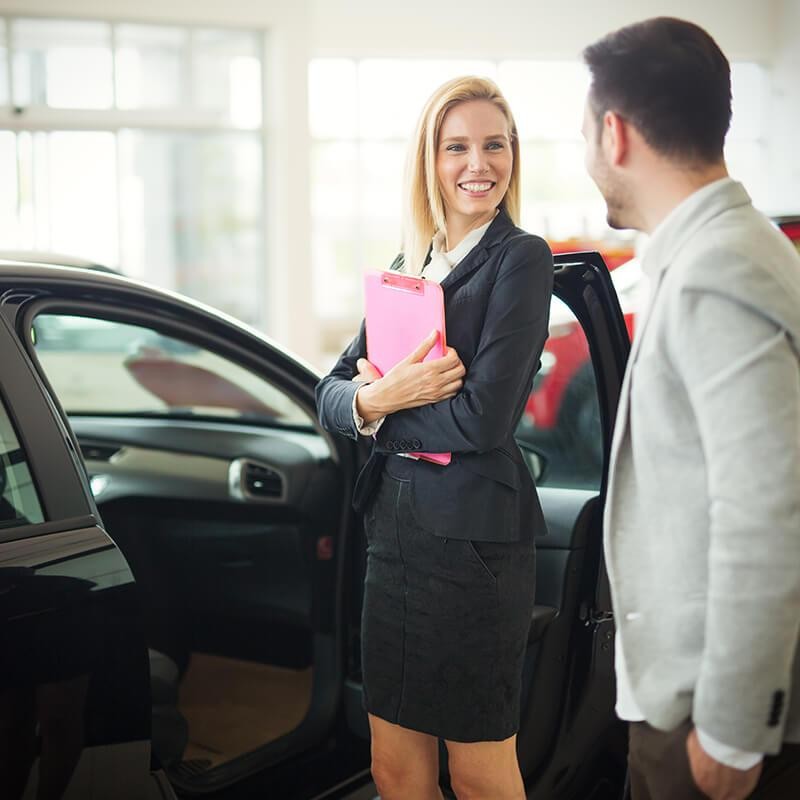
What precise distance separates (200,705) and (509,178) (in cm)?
181

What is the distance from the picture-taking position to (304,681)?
3039 mm

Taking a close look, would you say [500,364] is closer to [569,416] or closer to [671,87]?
[671,87]

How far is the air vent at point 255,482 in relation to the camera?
2.60 m

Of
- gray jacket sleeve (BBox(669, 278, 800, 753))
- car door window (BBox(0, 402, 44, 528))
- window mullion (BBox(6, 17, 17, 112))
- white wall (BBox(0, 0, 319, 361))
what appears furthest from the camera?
white wall (BBox(0, 0, 319, 361))

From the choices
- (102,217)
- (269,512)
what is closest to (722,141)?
(269,512)

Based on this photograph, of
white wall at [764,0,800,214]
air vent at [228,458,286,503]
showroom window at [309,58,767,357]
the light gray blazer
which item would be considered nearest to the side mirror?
air vent at [228,458,286,503]

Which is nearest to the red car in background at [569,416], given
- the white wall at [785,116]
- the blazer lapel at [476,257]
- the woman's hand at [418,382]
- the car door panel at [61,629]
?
the blazer lapel at [476,257]

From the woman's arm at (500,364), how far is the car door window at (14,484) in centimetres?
64

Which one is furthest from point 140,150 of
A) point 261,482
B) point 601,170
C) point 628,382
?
point 628,382

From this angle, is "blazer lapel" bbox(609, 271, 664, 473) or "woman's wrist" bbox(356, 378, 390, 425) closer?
"blazer lapel" bbox(609, 271, 664, 473)

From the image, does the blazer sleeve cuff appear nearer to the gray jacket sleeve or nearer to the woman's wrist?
the gray jacket sleeve

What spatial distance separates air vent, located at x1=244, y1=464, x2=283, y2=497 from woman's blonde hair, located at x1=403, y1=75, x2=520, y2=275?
845mm

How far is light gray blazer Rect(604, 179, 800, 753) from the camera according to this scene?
1161 mm

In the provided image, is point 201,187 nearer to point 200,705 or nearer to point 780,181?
point 780,181
